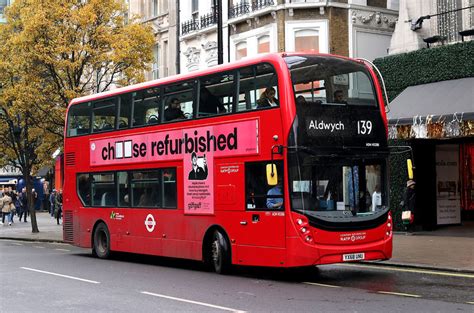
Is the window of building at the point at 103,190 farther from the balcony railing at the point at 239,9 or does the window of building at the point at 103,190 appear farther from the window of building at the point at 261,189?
the balcony railing at the point at 239,9

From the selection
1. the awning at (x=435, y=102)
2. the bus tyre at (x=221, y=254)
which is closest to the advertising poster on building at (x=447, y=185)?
the awning at (x=435, y=102)

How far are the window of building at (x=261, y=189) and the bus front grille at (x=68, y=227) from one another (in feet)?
27.5

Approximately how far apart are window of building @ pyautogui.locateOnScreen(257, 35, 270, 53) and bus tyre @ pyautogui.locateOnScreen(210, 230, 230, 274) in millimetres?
15206

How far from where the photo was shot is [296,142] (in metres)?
13.0

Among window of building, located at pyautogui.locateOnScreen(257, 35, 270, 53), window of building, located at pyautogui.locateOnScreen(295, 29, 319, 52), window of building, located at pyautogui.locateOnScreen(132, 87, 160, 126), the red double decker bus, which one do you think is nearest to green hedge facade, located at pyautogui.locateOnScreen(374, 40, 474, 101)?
window of building, located at pyautogui.locateOnScreen(295, 29, 319, 52)

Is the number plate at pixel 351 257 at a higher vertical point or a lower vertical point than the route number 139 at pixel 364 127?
lower

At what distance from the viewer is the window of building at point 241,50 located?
3048 centimetres

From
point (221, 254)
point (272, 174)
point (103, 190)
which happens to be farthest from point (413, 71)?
point (272, 174)

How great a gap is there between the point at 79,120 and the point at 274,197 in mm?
8730

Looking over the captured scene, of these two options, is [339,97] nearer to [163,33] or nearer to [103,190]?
[103,190]

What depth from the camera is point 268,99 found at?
44.5ft

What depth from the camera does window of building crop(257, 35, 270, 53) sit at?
94.9ft

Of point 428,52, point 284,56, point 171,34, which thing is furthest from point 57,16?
point 284,56

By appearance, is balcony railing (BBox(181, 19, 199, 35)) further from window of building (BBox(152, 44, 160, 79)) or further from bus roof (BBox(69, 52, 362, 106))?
bus roof (BBox(69, 52, 362, 106))
